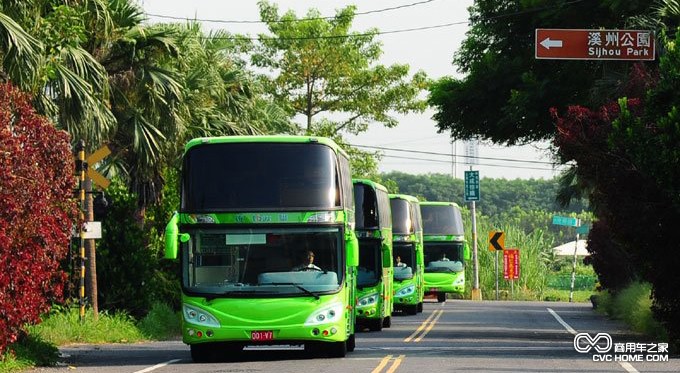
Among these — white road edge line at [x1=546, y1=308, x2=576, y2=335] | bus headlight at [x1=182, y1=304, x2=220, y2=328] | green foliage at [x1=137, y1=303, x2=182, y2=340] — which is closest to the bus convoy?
bus headlight at [x1=182, y1=304, x2=220, y2=328]

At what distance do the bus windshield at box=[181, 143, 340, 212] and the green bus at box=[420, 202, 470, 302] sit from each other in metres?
35.3

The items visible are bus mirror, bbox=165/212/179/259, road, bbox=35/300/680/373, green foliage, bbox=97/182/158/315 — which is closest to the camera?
road, bbox=35/300/680/373

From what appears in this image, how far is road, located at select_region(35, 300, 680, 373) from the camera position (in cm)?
2075

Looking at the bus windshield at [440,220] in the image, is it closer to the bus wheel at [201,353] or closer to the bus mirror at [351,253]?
the bus mirror at [351,253]

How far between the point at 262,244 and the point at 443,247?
36.2 meters

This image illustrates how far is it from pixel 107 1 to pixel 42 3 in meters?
5.98

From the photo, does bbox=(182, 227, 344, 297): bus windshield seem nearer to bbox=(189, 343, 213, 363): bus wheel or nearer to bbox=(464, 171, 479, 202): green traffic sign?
bbox=(189, 343, 213, 363): bus wheel

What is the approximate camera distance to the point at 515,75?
110 ft

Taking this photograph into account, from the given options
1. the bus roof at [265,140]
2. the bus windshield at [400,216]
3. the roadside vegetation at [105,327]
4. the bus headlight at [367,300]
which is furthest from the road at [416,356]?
the bus windshield at [400,216]

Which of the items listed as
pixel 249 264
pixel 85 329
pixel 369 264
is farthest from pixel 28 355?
pixel 369 264

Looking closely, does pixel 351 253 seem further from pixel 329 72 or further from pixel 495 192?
pixel 495 192

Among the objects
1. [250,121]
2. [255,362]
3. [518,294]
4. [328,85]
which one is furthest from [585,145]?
[518,294]

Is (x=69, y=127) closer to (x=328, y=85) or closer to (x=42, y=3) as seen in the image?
(x=42, y=3)

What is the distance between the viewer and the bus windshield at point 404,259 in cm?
4466
